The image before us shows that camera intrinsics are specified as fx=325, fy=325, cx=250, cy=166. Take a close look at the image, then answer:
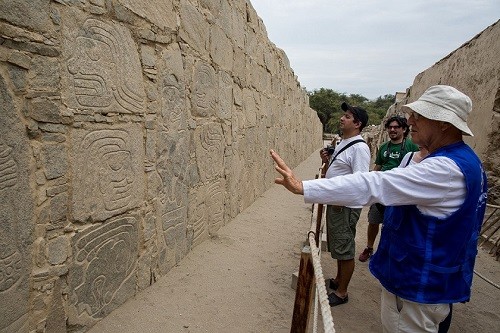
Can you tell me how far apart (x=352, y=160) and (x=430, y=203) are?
1.25 m

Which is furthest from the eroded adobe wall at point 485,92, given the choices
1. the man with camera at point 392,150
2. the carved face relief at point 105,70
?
the carved face relief at point 105,70

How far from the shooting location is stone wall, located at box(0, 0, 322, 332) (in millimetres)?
1531

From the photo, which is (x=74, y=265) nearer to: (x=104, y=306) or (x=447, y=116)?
(x=104, y=306)

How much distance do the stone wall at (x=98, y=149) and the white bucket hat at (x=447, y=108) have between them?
173cm

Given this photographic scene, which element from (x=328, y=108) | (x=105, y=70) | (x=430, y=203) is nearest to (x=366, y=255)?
(x=430, y=203)

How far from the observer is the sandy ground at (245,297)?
227 cm

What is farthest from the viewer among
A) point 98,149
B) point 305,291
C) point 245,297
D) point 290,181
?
point 245,297

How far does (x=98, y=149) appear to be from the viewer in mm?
1961

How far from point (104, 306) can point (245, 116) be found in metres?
3.34

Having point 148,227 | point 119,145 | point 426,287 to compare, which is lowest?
point 148,227

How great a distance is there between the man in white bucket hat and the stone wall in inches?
46.9

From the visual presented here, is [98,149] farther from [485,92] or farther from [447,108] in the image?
[485,92]

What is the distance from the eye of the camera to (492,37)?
453 cm

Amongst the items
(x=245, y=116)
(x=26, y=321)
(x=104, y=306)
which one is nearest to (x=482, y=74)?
(x=245, y=116)
